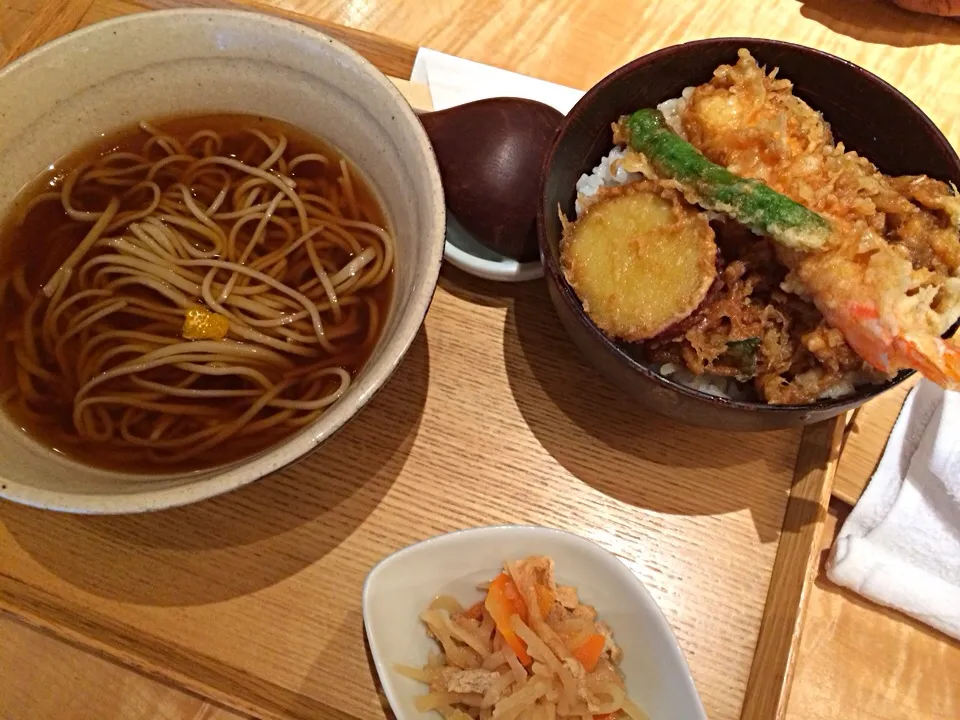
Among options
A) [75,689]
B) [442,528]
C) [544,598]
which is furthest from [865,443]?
[75,689]

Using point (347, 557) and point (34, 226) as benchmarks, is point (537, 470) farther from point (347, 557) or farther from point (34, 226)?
point (34, 226)

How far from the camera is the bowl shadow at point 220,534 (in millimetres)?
1114

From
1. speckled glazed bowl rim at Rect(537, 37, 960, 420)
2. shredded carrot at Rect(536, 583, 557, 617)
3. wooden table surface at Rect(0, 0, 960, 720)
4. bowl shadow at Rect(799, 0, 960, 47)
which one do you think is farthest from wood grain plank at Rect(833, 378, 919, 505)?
bowl shadow at Rect(799, 0, 960, 47)

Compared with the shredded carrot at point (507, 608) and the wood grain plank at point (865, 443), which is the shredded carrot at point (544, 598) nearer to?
the shredded carrot at point (507, 608)

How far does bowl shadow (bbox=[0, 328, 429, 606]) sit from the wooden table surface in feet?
0.04

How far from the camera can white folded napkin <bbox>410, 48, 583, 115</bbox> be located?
1463 millimetres

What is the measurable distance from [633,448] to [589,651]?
0.37 meters

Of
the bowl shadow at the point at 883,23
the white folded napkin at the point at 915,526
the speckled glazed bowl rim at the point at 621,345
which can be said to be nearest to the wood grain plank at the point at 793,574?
the white folded napkin at the point at 915,526

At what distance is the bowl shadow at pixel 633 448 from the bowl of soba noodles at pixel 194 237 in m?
0.33

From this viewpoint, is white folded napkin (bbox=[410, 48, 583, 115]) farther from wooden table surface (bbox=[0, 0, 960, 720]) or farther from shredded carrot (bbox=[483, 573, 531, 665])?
shredded carrot (bbox=[483, 573, 531, 665])

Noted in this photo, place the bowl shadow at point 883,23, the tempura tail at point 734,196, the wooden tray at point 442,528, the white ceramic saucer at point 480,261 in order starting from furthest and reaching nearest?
the bowl shadow at point 883,23 < the white ceramic saucer at point 480,261 < the wooden tray at point 442,528 < the tempura tail at point 734,196

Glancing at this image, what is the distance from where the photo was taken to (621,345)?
Answer: 1.08 meters

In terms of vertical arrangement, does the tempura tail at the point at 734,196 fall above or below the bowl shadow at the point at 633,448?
above

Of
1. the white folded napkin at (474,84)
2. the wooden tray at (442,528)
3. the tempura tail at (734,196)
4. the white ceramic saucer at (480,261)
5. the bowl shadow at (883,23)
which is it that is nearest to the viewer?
the tempura tail at (734,196)
